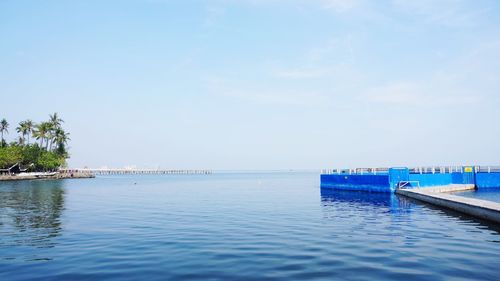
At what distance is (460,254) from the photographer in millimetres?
13102

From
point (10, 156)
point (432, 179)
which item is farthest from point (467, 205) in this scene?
point (10, 156)

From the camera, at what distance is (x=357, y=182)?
50.4m

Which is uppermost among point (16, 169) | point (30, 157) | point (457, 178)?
point (30, 157)

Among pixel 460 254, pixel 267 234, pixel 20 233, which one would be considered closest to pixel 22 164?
pixel 20 233

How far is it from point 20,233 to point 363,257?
1624cm

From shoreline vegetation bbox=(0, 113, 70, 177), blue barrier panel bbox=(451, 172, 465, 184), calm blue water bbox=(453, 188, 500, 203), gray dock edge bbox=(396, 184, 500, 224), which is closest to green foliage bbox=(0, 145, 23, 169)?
shoreline vegetation bbox=(0, 113, 70, 177)

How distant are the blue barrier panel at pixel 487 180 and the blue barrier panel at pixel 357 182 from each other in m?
17.9

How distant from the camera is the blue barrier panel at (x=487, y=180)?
53219 millimetres

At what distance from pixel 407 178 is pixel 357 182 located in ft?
22.6

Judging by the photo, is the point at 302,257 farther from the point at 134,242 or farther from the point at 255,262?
the point at 134,242

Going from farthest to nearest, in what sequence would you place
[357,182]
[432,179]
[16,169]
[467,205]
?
1. [16,169]
2. [357,182]
3. [432,179]
4. [467,205]

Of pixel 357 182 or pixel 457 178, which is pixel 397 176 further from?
pixel 457 178

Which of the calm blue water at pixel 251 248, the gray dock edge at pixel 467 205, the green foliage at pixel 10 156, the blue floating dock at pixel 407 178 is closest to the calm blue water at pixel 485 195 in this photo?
the blue floating dock at pixel 407 178

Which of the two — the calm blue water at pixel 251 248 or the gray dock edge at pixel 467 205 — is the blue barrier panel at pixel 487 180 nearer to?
the gray dock edge at pixel 467 205
